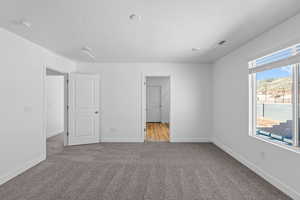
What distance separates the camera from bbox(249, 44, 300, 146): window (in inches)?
88.5

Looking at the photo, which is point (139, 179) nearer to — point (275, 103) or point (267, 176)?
point (267, 176)

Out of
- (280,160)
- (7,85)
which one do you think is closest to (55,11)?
(7,85)

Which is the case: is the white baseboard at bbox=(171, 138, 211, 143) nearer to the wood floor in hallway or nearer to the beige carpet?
the wood floor in hallway

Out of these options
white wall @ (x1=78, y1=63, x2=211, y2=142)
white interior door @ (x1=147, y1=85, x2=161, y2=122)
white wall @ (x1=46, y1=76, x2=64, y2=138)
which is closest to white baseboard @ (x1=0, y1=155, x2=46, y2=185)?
white wall @ (x1=78, y1=63, x2=211, y2=142)

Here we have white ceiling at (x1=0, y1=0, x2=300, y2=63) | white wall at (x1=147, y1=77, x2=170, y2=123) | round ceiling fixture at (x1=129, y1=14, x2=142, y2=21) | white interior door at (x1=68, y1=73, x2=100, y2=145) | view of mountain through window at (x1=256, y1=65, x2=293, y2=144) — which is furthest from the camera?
white wall at (x1=147, y1=77, x2=170, y2=123)

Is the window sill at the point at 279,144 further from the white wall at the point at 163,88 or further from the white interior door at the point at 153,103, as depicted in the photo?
the white interior door at the point at 153,103

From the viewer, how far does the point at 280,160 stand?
232 cm

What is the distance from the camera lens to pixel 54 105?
586 cm

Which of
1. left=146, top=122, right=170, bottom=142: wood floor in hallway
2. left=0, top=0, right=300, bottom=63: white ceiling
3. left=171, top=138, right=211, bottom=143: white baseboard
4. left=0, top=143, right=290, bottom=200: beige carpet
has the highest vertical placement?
left=0, top=0, right=300, bottom=63: white ceiling

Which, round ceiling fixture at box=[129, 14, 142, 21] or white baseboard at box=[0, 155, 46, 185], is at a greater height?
round ceiling fixture at box=[129, 14, 142, 21]

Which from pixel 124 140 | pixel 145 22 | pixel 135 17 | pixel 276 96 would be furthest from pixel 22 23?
pixel 276 96

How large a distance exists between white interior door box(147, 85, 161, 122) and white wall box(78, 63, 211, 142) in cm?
414

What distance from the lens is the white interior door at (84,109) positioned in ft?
14.9

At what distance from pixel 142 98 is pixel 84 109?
67.8 inches
